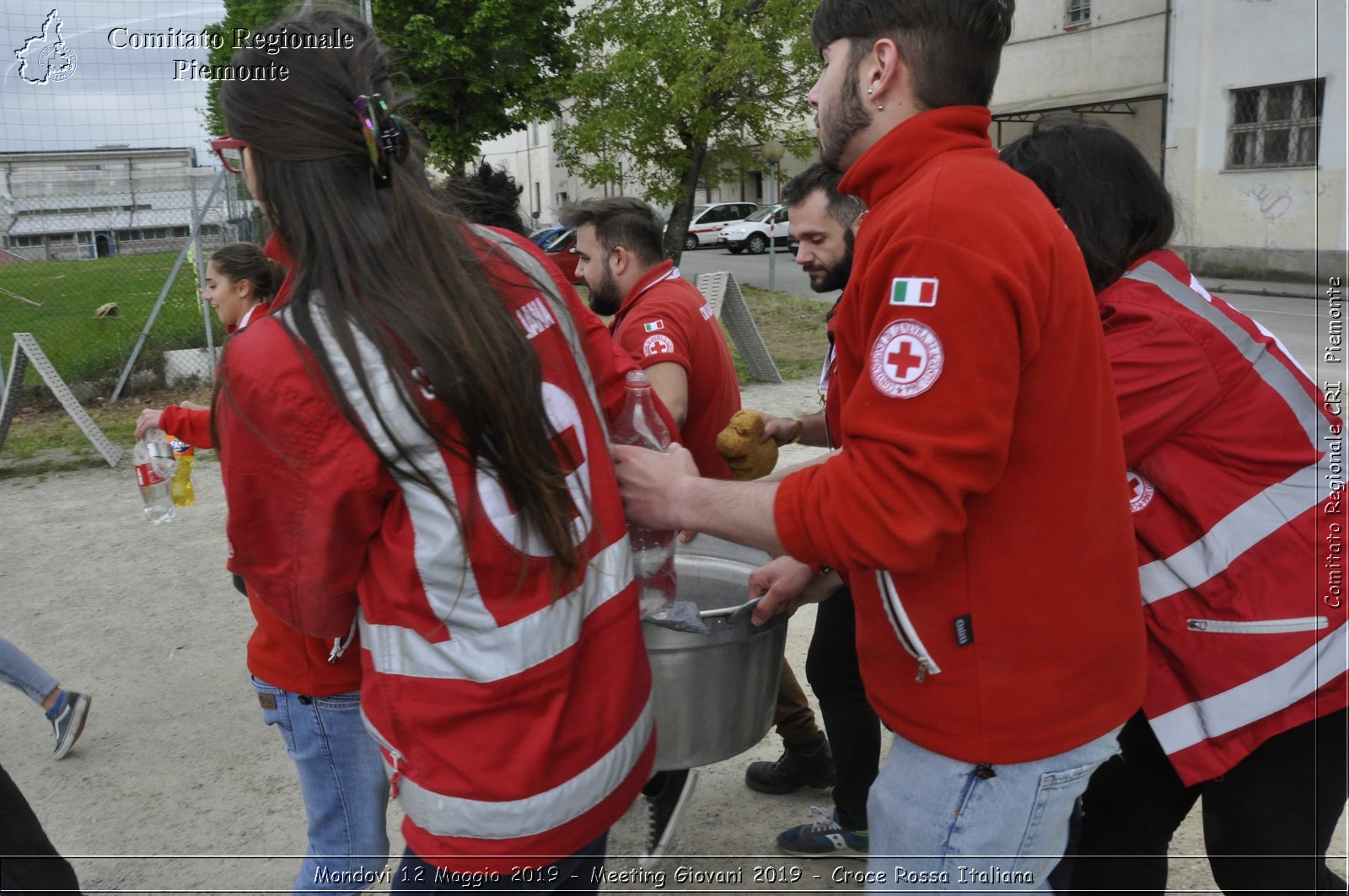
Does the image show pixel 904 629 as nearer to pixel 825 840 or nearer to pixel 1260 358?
pixel 1260 358

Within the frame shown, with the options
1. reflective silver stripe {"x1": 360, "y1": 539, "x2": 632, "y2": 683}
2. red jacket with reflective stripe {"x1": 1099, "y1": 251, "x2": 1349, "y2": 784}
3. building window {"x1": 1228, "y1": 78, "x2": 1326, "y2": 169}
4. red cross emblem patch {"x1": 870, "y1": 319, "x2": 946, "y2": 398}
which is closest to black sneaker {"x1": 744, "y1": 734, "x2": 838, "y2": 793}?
red jacket with reflective stripe {"x1": 1099, "y1": 251, "x2": 1349, "y2": 784}

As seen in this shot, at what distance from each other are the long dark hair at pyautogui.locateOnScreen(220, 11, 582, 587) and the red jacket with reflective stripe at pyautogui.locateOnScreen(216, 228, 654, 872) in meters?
0.02

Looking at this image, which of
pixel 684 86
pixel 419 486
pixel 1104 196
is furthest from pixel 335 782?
pixel 684 86

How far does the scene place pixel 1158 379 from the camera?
183cm

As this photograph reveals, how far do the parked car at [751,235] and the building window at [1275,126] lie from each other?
1520 centimetres

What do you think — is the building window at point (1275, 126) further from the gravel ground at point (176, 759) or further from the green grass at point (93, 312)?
the gravel ground at point (176, 759)

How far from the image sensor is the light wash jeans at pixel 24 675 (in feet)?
12.4

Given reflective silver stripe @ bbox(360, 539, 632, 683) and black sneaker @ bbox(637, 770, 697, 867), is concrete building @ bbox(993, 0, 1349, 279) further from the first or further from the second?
reflective silver stripe @ bbox(360, 539, 632, 683)

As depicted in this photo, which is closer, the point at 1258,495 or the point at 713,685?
the point at 1258,495

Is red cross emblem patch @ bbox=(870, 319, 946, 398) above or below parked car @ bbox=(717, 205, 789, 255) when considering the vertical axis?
below

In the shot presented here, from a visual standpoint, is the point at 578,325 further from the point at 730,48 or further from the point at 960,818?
the point at 730,48

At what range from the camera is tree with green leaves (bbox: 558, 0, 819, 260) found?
15477 millimetres

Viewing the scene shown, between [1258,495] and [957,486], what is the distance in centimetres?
89

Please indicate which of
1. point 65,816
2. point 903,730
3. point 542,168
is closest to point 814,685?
point 903,730
